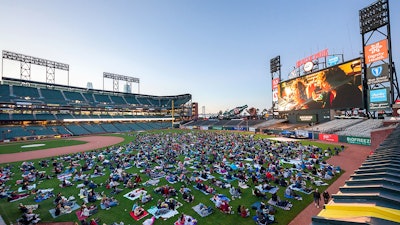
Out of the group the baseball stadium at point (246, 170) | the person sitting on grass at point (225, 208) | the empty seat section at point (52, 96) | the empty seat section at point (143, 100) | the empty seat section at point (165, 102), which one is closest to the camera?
the baseball stadium at point (246, 170)

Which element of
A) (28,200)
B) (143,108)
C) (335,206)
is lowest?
(28,200)

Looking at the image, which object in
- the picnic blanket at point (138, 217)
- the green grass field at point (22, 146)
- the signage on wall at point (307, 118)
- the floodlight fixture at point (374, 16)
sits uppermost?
the floodlight fixture at point (374, 16)

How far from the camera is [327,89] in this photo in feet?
163

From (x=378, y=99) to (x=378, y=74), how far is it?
5552 mm

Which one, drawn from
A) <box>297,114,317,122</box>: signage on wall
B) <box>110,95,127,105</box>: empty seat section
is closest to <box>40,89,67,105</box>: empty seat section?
<box>110,95,127,105</box>: empty seat section

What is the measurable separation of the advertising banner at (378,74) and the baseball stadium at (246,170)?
166 mm

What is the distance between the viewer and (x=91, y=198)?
46.3ft

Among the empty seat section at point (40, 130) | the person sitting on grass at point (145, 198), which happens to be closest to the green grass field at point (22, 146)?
the empty seat section at point (40, 130)

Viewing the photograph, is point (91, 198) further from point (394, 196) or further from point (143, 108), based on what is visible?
point (143, 108)

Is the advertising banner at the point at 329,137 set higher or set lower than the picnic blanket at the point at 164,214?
higher

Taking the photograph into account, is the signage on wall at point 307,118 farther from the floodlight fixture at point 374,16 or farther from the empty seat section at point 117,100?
the empty seat section at point 117,100

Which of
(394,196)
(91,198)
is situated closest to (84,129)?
(91,198)

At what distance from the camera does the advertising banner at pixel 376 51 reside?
40188mm

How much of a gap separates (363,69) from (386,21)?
11.0m
